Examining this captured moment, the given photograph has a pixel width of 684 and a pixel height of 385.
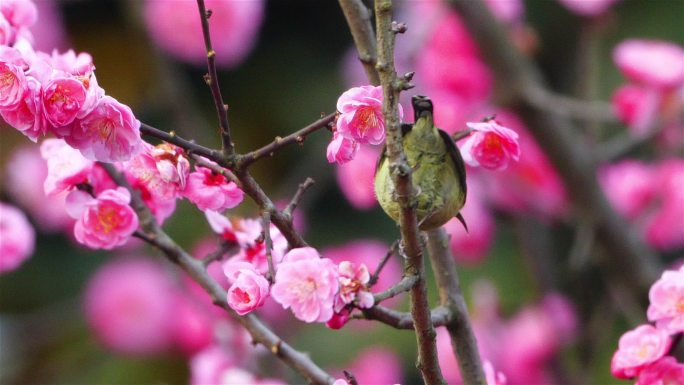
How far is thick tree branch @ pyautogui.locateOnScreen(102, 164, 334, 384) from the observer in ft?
2.80

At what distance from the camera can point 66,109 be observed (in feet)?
2.19

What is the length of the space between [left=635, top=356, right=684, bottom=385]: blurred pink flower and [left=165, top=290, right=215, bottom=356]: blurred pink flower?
1.28 meters

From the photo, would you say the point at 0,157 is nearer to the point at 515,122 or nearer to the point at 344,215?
the point at 344,215

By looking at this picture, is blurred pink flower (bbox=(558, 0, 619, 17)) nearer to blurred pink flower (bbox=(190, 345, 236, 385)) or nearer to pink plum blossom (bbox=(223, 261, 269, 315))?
blurred pink flower (bbox=(190, 345, 236, 385))

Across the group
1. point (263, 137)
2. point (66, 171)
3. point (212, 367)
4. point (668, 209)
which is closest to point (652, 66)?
point (668, 209)

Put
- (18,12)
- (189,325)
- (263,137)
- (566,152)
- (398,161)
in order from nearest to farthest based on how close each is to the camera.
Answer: (398,161), (18,12), (566,152), (189,325), (263,137)

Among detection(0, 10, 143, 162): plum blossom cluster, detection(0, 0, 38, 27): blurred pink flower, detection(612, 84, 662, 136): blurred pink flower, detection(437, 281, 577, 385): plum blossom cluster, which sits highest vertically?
detection(612, 84, 662, 136): blurred pink flower

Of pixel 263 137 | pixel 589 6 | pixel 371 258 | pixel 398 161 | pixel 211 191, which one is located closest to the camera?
pixel 398 161

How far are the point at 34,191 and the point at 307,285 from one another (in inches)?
77.2

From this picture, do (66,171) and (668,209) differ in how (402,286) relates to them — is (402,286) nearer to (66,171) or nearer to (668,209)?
(66,171)

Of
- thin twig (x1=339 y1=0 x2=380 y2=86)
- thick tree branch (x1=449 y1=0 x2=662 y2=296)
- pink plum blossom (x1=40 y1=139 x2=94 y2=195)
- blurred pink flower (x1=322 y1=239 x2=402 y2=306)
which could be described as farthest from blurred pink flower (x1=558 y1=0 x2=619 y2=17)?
pink plum blossom (x1=40 y1=139 x2=94 y2=195)

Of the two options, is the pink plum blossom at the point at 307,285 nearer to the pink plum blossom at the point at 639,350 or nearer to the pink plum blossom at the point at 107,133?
the pink plum blossom at the point at 107,133

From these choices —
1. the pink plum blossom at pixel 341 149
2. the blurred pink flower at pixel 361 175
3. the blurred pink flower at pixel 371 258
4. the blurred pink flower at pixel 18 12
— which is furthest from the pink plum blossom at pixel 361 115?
the blurred pink flower at pixel 371 258

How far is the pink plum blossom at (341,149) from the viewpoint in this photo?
71 cm
